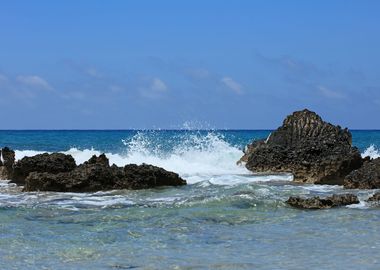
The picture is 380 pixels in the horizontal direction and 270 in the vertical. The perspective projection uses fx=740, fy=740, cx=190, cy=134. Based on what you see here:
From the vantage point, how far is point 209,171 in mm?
25828

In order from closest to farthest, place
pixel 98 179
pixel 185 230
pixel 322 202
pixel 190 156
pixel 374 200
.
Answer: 1. pixel 185 230
2. pixel 322 202
3. pixel 374 200
4. pixel 98 179
5. pixel 190 156

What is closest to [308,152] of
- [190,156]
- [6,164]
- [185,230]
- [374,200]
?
[374,200]

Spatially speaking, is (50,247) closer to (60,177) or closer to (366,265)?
(366,265)

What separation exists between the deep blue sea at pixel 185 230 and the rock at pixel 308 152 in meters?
1.44

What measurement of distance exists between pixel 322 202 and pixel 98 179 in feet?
19.5

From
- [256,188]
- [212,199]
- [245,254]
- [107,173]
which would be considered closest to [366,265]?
[245,254]

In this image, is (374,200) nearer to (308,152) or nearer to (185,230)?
(185,230)

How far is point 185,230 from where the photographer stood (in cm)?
1066

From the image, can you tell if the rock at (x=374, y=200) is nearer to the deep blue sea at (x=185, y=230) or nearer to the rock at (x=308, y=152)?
the deep blue sea at (x=185, y=230)

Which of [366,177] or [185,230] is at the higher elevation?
[366,177]

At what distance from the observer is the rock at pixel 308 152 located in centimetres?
1853

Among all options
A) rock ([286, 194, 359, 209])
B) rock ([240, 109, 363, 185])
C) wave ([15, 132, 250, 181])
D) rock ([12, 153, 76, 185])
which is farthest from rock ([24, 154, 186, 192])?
wave ([15, 132, 250, 181])

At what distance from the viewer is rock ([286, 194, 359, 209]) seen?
503 inches

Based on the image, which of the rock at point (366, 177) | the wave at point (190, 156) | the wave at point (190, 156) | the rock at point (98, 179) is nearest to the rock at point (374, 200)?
the rock at point (366, 177)
